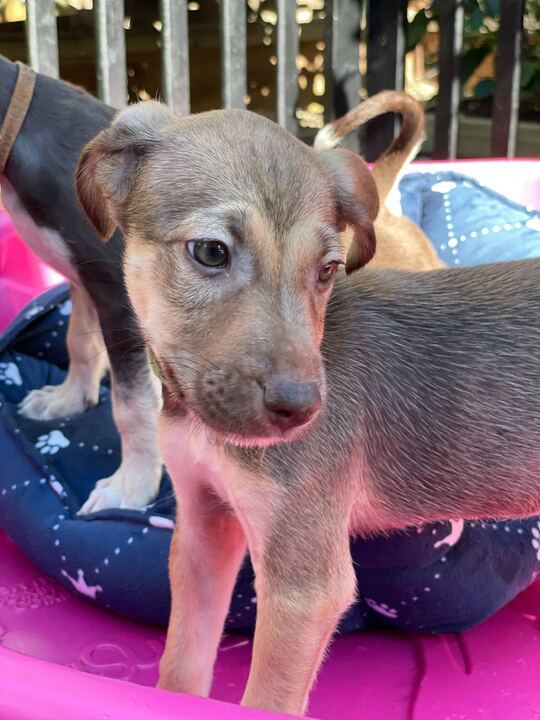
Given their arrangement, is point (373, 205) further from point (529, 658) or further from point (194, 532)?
point (529, 658)

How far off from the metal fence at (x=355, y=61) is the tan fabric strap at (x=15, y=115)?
177 cm

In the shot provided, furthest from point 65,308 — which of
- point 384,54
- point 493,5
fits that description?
point 493,5

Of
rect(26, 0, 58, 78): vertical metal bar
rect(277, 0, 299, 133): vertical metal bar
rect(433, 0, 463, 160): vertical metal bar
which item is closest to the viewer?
rect(26, 0, 58, 78): vertical metal bar

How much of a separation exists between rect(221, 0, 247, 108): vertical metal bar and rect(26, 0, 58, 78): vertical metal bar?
91 centimetres

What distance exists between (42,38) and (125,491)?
2.33 metres

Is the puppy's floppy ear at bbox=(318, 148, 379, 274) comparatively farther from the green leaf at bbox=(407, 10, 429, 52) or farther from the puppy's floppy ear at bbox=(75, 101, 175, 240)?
the green leaf at bbox=(407, 10, 429, 52)

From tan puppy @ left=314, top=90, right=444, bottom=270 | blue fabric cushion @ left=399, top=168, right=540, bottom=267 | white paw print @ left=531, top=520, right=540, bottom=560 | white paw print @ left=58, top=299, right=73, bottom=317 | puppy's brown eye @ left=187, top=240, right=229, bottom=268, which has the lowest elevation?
white paw print @ left=531, top=520, right=540, bottom=560

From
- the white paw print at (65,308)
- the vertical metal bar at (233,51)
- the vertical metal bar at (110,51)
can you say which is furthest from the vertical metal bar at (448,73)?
the white paw print at (65,308)

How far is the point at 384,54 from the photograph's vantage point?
17.2 ft

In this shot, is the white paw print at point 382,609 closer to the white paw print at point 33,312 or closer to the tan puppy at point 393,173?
the tan puppy at point 393,173

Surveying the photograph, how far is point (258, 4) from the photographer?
7.36 m

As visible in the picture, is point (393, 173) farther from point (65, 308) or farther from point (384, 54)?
point (384, 54)

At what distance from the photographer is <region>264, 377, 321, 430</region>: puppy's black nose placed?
1.43 m

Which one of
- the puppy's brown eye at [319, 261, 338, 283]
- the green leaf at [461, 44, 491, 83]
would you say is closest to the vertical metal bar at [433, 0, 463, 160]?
the green leaf at [461, 44, 491, 83]
